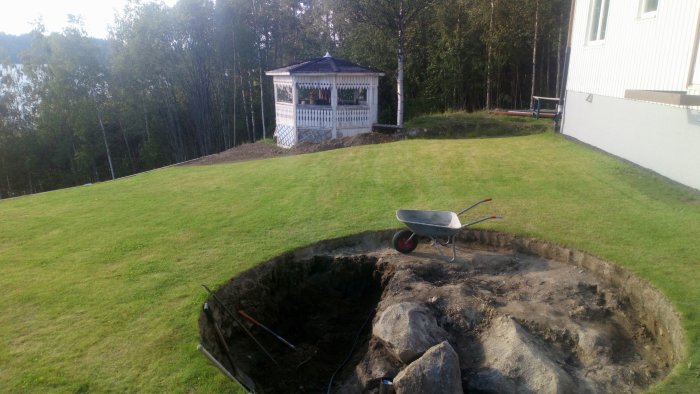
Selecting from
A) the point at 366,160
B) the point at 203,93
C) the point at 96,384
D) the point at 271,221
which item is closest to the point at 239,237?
the point at 271,221

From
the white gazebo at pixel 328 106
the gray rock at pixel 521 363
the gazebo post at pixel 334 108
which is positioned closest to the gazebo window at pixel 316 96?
the white gazebo at pixel 328 106

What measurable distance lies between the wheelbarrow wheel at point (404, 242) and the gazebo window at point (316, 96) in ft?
43.3

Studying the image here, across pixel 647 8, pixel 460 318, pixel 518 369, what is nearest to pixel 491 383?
pixel 518 369

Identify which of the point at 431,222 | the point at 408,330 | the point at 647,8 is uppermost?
the point at 647,8

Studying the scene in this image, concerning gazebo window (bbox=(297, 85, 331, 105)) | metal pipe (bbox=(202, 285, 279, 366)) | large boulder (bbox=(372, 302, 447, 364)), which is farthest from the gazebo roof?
large boulder (bbox=(372, 302, 447, 364))

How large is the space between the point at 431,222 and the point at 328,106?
1281cm

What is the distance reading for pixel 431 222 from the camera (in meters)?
6.23

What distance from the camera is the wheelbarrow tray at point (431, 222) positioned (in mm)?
5796

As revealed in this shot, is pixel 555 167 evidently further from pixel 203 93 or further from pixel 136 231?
pixel 203 93

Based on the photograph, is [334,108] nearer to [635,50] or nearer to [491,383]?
[635,50]

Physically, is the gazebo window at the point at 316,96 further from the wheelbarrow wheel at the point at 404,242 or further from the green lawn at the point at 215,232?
the wheelbarrow wheel at the point at 404,242

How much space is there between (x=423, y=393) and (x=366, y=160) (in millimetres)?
9081

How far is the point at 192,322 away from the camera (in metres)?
4.59

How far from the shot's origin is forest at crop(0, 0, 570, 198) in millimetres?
23766
